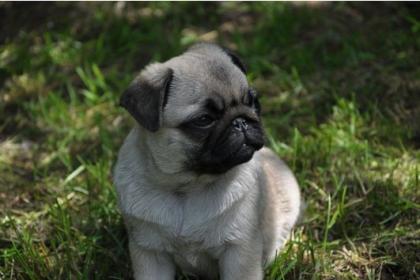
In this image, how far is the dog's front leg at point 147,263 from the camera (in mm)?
4430

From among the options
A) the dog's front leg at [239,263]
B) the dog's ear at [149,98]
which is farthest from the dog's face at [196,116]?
the dog's front leg at [239,263]

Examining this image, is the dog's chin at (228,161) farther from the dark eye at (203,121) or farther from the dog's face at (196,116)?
the dark eye at (203,121)

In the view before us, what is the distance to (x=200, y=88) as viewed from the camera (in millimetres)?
4082

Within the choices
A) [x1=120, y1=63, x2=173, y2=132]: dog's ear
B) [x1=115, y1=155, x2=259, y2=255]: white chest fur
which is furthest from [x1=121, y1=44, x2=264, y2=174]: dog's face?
[x1=115, y1=155, x2=259, y2=255]: white chest fur

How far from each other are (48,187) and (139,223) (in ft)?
5.96

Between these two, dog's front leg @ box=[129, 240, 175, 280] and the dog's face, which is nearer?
the dog's face

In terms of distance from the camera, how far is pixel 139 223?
4.36 m

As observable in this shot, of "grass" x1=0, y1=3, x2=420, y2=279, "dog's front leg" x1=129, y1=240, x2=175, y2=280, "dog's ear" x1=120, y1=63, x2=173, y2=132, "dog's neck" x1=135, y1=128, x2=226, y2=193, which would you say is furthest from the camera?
"grass" x1=0, y1=3, x2=420, y2=279

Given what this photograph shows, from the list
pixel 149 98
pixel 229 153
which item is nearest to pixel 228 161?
pixel 229 153

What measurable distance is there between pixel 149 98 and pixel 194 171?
1.73 ft

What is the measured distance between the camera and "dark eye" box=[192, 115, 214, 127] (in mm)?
4051

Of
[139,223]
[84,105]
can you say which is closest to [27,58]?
[84,105]

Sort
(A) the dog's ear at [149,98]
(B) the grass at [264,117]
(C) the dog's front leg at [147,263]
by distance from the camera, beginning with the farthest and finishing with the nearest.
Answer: (B) the grass at [264,117] → (C) the dog's front leg at [147,263] → (A) the dog's ear at [149,98]

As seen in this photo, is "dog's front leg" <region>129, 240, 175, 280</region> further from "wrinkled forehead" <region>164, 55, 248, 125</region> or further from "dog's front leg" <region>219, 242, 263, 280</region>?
"wrinkled forehead" <region>164, 55, 248, 125</region>
